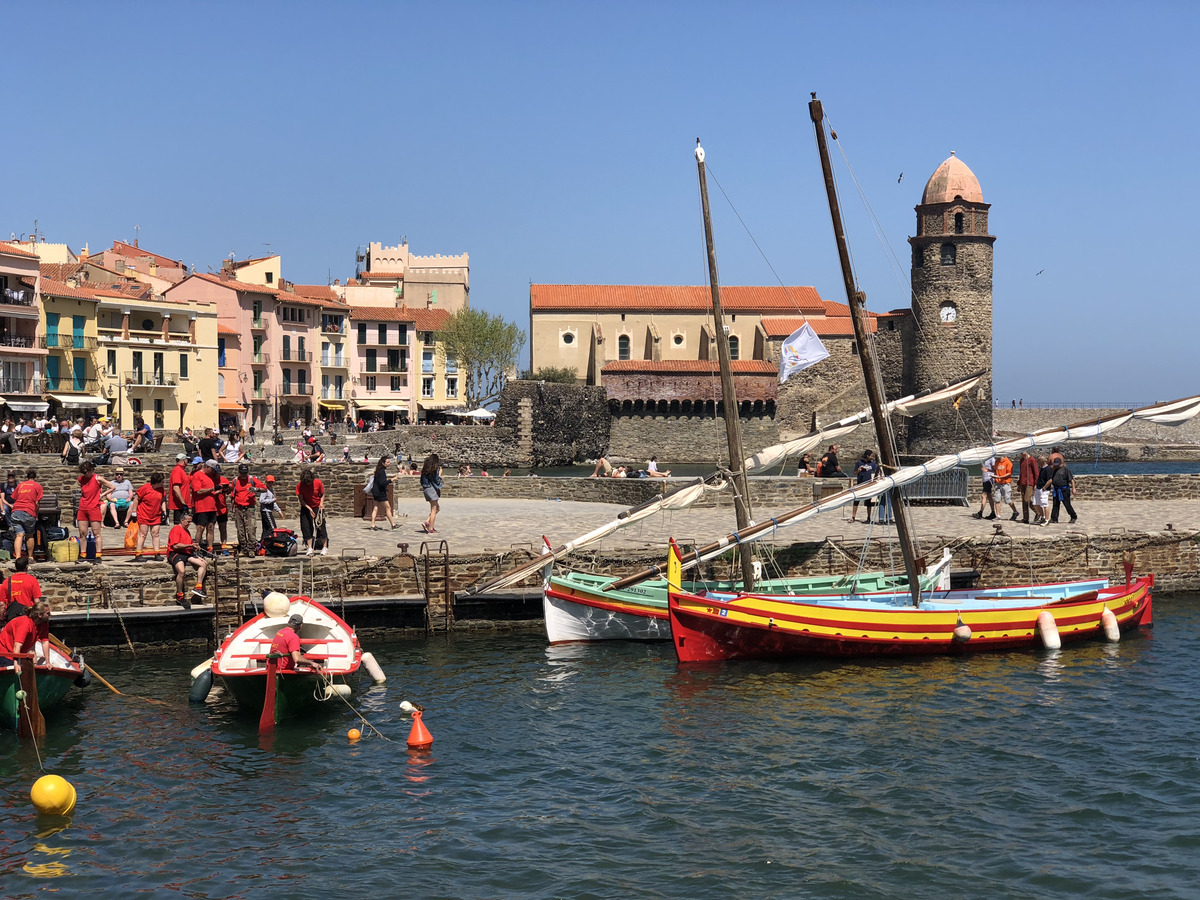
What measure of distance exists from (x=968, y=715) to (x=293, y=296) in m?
69.4

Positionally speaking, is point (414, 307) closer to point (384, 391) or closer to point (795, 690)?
point (384, 391)

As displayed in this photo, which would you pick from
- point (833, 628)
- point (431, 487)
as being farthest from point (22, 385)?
point (833, 628)

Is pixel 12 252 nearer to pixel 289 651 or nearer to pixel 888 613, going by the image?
pixel 289 651

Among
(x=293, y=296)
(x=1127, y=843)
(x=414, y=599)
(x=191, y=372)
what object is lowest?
(x=1127, y=843)

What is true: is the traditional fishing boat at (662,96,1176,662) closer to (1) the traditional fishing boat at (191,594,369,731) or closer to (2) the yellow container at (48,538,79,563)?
(1) the traditional fishing boat at (191,594,369,731)

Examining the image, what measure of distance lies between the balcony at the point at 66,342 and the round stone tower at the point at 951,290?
1974 inches

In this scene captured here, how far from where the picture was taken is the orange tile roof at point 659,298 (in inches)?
3553

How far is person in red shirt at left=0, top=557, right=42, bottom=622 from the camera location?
14.8 meters

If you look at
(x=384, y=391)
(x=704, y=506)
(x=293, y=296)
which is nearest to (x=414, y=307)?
(x=384, y=391)

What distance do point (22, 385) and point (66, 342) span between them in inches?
136

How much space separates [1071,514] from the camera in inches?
1031

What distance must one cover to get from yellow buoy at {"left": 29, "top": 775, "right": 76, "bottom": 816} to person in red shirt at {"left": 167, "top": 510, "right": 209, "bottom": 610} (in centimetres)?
709

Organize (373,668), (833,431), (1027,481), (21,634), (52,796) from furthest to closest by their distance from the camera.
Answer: (1027,481), (833,431), (373,668), (21,634), (52,796)

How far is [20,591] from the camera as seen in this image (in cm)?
1491
